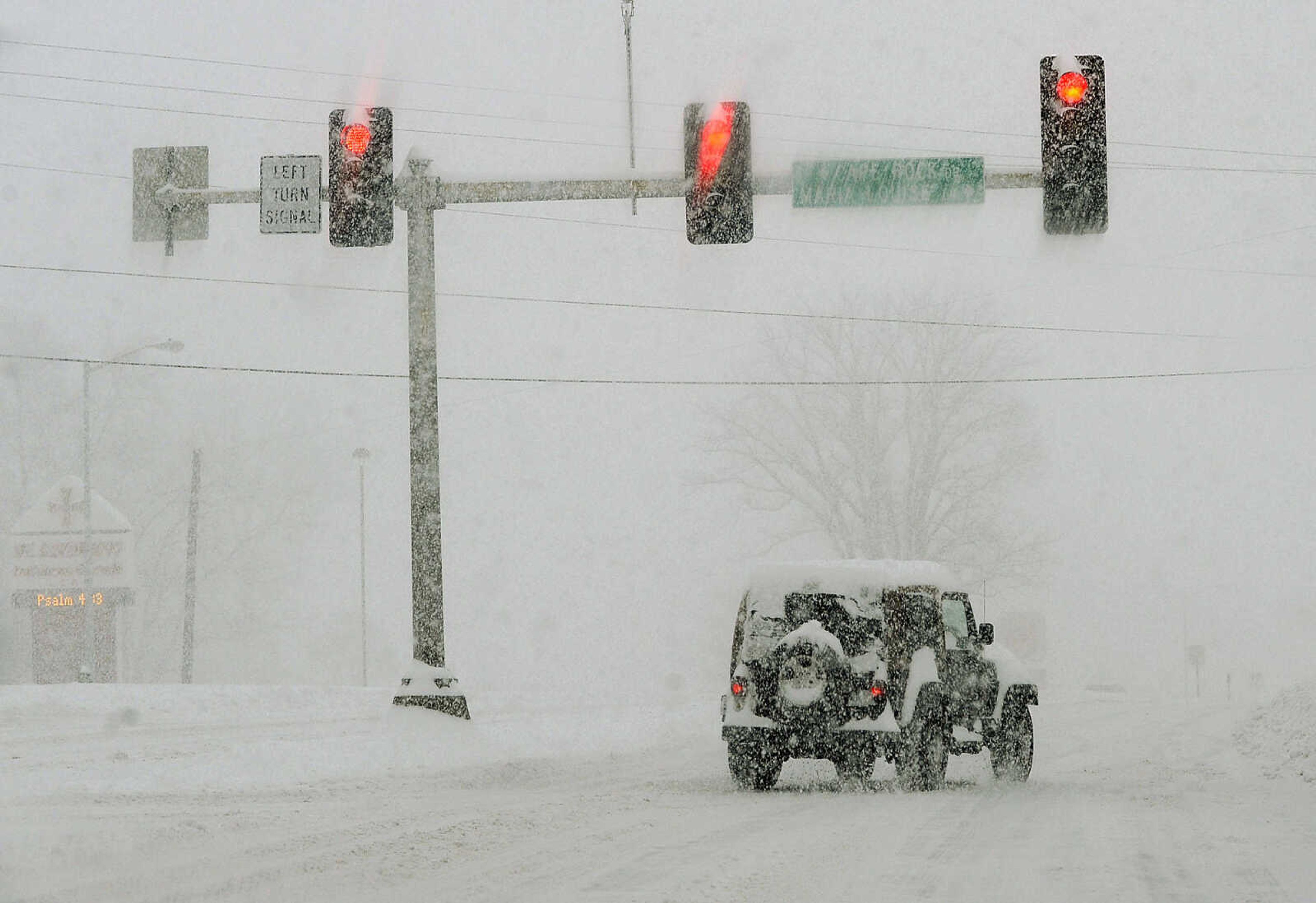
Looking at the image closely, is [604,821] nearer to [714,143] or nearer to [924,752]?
[924,752]

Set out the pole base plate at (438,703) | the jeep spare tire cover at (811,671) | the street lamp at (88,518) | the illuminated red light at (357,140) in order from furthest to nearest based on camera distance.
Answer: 1. the street lamp at (88,518)
2. the pole base plate at (438,703)
3. the illuminated red light at (357,140)
4. the jeep spare tire cover at (811,671)

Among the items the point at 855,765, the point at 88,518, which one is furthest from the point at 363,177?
the point at 88,518

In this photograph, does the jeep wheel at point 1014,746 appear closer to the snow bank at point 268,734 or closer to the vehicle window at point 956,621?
the vehicle window at point 956,621

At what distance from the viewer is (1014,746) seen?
50.2ft

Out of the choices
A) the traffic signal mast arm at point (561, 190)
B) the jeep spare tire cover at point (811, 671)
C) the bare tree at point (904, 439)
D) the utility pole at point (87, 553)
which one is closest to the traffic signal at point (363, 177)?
the traffic signal mast arm at point (561, 190)

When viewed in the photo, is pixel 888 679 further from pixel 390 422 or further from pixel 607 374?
pixel 607 374

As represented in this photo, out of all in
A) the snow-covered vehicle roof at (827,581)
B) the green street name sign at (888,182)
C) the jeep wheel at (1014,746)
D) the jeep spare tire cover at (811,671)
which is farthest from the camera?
the green street name sign at (888,182)

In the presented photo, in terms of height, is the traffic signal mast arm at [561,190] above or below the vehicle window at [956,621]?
above

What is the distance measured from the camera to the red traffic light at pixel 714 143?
15594 millimetres

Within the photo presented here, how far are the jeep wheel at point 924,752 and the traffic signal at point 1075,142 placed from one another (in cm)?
440

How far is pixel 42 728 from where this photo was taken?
2286 cm

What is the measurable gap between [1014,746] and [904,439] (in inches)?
1581

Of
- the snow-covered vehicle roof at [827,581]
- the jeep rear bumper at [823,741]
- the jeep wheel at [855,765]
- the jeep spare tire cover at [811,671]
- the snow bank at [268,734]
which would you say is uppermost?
the snow-covered vehicle roof at [827,581]

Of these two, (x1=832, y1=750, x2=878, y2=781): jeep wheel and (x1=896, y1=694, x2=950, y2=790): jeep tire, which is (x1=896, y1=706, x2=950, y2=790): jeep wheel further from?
(x1=832, y1=750, x2=878, y2=781): jeep wheel
